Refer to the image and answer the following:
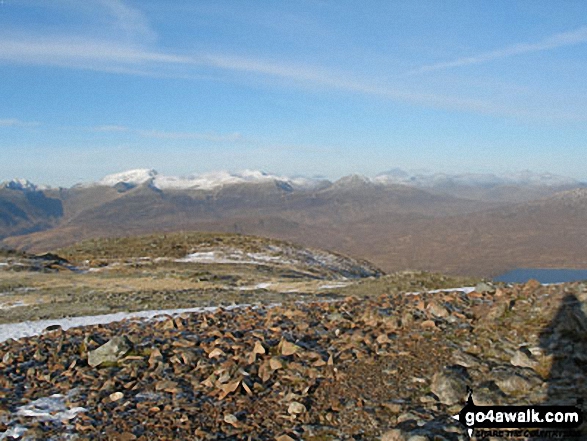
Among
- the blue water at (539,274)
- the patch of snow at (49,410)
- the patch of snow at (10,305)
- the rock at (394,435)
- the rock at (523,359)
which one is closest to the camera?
the rock at (394,435)

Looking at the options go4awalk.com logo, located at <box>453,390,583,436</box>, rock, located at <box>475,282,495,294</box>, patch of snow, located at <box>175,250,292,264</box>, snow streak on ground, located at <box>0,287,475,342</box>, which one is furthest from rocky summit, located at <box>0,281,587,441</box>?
patch of snow, located at <box>175,250,292,264</box>

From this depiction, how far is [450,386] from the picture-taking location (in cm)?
754

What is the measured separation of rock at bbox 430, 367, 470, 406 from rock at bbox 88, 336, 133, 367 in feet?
19.8

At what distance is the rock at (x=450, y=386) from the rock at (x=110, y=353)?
6046 mm

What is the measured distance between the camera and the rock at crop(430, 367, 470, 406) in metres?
7.38

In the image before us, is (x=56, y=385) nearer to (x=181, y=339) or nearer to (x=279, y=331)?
(x=181, y=339)

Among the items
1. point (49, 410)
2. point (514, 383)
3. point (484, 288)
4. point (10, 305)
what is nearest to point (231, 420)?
point (49, 410)

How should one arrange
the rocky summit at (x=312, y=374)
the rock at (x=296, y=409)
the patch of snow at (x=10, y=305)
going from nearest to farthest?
the rocky summit at (x=312, y=374), the rock at (x=296, y=409), the patch of snow at (x=10, y=305)

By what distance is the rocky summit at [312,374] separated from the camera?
7051 mm

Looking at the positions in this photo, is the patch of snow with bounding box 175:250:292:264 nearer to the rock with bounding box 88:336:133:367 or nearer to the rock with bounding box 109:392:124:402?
the rock with bounding box 88:336:133:367

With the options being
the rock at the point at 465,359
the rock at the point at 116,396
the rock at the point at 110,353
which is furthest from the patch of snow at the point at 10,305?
the rock at the point at 465,359

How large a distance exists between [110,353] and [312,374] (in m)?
4.25

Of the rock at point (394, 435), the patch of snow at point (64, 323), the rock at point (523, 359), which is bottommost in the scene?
the patch of snow at point (64, 323)

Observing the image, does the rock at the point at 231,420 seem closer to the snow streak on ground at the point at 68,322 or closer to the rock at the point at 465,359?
the rock at the point at 465,359
